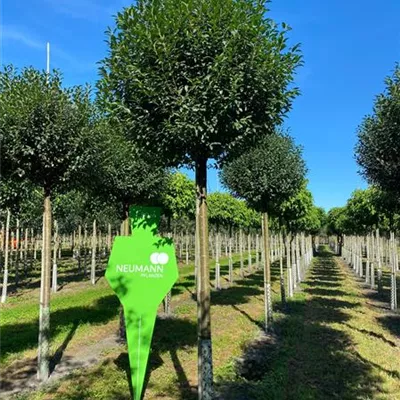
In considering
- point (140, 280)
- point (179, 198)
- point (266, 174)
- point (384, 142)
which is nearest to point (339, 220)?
point (179, 198)

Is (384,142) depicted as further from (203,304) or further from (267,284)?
(203,304)

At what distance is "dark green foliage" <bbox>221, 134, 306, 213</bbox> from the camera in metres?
12.6

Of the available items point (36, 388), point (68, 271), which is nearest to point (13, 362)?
point (36, 388)

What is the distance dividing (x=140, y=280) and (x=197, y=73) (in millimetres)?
3159

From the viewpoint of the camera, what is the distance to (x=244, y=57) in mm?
5484

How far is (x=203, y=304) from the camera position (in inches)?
222

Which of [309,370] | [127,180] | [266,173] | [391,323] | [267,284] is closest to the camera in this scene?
[309,370]

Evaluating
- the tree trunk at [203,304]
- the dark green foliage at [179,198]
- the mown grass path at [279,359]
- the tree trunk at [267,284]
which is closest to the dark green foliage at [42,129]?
the tree trunk at [203,304]

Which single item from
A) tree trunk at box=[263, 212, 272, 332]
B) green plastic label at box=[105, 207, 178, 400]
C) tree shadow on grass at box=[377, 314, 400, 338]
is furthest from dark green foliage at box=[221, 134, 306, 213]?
green plastic label at box=[105, 207, 178, 400]

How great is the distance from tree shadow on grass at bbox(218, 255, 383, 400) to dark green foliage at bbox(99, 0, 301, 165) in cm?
412

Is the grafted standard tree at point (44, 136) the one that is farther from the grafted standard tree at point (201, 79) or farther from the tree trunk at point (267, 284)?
the tree trunk at point (267, 284)

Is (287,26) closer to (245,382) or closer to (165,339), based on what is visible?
(245,382)

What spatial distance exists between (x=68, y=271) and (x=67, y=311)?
15699 mm

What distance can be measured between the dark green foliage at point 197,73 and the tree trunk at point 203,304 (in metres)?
0.42
